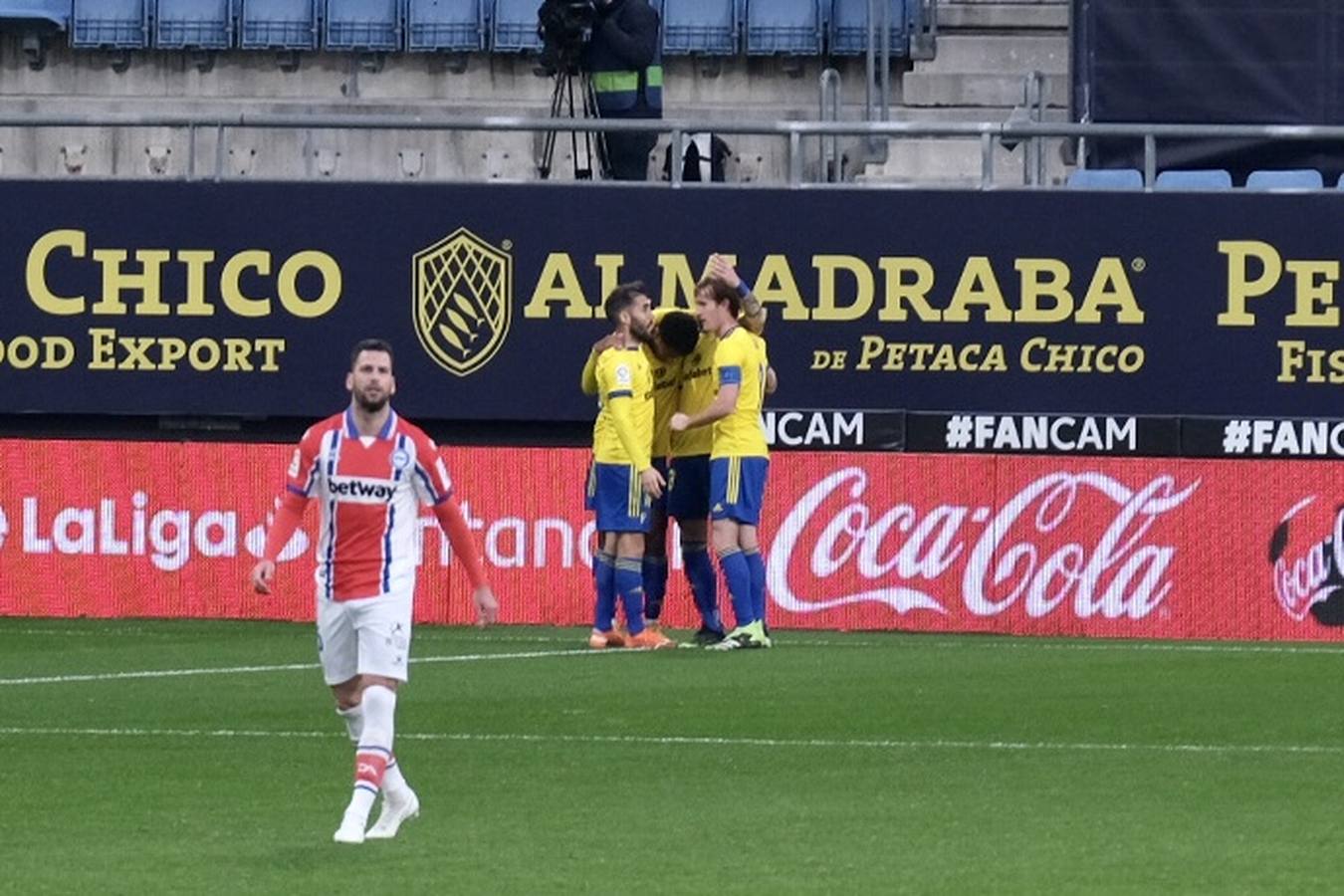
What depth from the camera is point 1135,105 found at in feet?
73.5

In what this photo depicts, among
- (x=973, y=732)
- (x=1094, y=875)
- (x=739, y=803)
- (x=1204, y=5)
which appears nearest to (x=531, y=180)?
(x=1204, y=5)

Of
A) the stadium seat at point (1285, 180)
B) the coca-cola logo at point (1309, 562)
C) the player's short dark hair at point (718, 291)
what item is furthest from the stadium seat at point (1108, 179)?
the player's short dark hair at point (718, 291)

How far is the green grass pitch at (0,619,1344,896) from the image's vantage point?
8602mm

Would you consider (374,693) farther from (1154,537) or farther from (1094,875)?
(1154,537)

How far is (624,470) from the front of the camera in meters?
16.4

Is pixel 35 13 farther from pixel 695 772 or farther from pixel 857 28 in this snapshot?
pixel 695 772

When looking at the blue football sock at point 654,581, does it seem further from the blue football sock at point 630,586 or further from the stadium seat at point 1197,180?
the stadium seat at point 1197,180

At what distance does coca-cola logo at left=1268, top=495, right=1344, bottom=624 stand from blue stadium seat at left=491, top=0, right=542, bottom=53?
407 inches

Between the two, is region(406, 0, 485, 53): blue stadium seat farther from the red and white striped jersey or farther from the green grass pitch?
the red and white striped jersey

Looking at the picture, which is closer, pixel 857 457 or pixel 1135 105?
pixel 857 457

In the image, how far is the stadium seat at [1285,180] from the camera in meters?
21.6

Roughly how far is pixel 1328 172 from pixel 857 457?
482 cm

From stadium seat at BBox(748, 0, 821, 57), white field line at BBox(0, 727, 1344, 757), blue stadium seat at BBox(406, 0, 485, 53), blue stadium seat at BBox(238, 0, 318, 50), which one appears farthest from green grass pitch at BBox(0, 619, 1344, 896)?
blue stadium seat at BBox(238, 0, 318, 50)

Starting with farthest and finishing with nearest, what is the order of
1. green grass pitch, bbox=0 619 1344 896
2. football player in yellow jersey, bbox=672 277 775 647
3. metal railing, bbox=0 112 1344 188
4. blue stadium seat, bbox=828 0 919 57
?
blue stadium seat, bbox=828 0 919 57 → metal railing, bbox=0 112 1344 188 → football player in yellow jersey, bbox=672 277 775 647 → green grass pitch, bbox=0 619 1344 896
